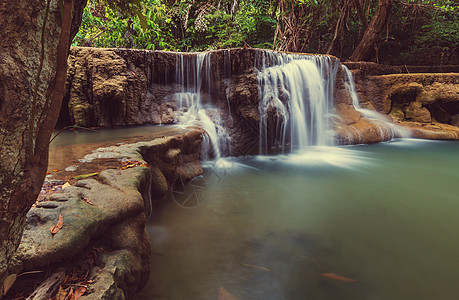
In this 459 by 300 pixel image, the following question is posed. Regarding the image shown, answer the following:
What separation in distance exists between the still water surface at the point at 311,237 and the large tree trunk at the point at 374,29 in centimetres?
766

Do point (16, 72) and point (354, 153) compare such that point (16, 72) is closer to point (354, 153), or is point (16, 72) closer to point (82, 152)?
point (82, 152)

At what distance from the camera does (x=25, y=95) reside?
0.81m

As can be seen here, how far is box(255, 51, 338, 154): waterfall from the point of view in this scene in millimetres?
6934

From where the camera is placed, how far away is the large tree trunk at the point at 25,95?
750 millimetres

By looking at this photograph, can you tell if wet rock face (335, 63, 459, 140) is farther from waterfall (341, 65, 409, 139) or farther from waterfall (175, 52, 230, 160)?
waterfall (175, 52, 230, 160)

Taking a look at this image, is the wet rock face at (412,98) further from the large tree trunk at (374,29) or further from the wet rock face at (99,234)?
the wet rock face at (99,234)

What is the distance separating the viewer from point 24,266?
1.32 m

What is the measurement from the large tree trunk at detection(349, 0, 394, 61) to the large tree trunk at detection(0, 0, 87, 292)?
12.8 metres

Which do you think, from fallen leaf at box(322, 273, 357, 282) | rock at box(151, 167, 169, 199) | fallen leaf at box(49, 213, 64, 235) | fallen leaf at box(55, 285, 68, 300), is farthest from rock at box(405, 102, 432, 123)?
fallen leaf at box(55, 285, 68, 300)

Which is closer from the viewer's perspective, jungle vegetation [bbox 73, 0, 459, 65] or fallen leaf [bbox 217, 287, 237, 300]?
fallen leaf [bbox 217, 287, 237, 300]

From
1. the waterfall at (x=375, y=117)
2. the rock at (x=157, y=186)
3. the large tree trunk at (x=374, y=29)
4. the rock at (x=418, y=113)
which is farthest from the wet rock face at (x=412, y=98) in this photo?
the rock at (x=157, y=186)

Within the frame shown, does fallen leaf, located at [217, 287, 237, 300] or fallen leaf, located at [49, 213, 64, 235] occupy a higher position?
fallen leaf, located at [49, 213, 64, 235]

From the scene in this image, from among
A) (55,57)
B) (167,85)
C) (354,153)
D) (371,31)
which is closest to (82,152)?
(55,57)

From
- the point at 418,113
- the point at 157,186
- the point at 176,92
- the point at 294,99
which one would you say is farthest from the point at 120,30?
the point at 418,113
